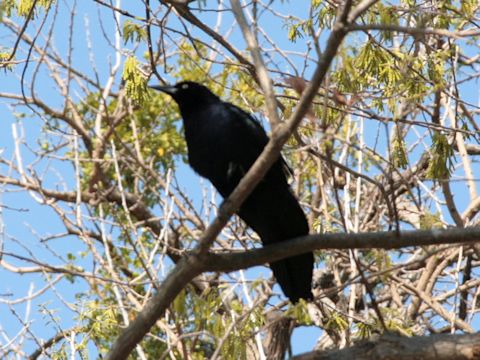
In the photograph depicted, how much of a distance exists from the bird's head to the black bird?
13cm

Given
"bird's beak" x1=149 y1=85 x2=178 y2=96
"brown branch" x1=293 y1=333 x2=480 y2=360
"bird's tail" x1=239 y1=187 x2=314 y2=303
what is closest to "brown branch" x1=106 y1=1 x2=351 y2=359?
"brown branch" x1=293 y1=333 x2=480 y2=360

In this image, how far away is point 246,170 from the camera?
212 inches

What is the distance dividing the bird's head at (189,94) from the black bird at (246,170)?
132 mm

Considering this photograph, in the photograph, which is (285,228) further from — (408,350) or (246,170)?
(408,350)

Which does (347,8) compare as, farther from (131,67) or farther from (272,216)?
(131,67)

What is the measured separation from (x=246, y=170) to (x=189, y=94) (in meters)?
0.92

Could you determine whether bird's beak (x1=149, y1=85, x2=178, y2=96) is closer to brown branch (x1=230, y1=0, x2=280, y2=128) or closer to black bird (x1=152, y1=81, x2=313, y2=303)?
black bird (x1=152, y1=81, x2=313, y2=303)

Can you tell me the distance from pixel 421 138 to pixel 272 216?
293 cm

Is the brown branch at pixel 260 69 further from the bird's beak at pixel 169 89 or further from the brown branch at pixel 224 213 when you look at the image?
the bird's beak at pixel 169 89

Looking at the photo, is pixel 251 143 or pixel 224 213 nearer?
pixel 224 213

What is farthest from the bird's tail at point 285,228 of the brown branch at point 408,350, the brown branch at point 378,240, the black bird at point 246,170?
the brown branch at point 408,350

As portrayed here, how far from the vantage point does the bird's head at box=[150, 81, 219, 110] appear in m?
5.95

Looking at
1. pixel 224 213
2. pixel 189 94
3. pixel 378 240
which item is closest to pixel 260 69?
pixel 224 213

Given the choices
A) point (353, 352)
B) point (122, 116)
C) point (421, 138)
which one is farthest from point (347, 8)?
point (122, 116)
